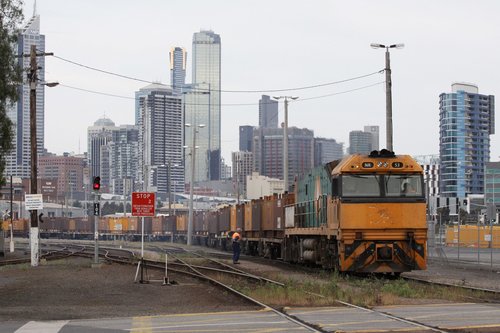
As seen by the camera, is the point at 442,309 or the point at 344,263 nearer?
the point at 442,309

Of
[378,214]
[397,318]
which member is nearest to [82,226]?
[378,214]

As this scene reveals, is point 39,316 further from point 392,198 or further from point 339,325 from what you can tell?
point 392,198

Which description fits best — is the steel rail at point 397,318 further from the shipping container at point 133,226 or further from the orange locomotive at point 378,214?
the shipping container at point 133,226

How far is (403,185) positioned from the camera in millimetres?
26719

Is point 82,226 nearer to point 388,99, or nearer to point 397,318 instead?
point 388,99

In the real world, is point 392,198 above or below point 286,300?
above

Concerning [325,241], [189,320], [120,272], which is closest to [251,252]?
[120,272]

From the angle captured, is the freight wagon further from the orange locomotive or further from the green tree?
the green tree

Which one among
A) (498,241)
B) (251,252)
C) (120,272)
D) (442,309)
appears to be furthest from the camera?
(498,241)

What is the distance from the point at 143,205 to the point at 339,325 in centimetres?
1503

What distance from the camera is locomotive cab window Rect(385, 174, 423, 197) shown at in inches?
1046

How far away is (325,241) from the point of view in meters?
29.4

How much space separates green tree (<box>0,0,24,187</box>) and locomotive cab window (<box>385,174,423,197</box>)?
2035 cm

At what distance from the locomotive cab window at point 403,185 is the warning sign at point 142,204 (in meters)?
7.67
